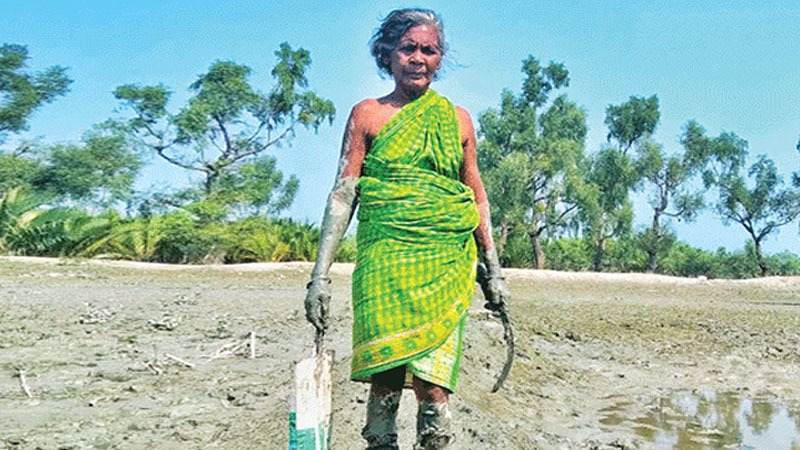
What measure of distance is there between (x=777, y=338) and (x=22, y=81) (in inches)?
1014

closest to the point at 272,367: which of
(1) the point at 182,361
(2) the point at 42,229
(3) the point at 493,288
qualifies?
(1) the point at 182,361

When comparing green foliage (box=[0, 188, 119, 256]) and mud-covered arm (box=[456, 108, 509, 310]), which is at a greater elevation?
green foliage (box=[0, 188, 119, 256])

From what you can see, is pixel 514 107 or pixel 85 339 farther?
pixel 514 107

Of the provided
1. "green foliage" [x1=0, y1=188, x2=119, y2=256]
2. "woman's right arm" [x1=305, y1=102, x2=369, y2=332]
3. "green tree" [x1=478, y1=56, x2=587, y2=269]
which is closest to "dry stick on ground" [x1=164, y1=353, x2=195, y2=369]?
Answer: "woman's right arm" [x1=305, y1=102, x2=369, y2=332]

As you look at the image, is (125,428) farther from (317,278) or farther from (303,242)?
(303,242)

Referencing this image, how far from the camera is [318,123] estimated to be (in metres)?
33.5

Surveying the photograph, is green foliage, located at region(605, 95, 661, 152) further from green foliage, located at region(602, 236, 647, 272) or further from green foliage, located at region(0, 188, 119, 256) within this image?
green foliage, located at region(0, 188, 119, 256)

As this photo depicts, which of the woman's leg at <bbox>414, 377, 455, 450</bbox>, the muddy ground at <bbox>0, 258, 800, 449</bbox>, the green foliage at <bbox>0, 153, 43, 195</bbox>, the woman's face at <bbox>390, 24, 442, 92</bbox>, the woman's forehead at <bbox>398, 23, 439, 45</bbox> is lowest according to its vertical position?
the muddy ground at <bbox>0, 258, 800, 449</bbox>

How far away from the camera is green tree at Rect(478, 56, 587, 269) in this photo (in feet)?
111

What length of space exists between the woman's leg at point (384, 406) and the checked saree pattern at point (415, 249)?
0.05m

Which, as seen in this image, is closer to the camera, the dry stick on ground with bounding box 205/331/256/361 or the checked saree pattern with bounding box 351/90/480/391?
the checked saree pattern with bounding box 351/90/480/391

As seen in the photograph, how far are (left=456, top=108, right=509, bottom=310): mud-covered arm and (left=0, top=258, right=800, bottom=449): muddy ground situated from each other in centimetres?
132

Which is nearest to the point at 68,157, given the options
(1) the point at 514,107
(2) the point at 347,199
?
(1) the point at 514,107

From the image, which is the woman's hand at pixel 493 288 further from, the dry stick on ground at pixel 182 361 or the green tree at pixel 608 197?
the green tree at pixel 608 197
